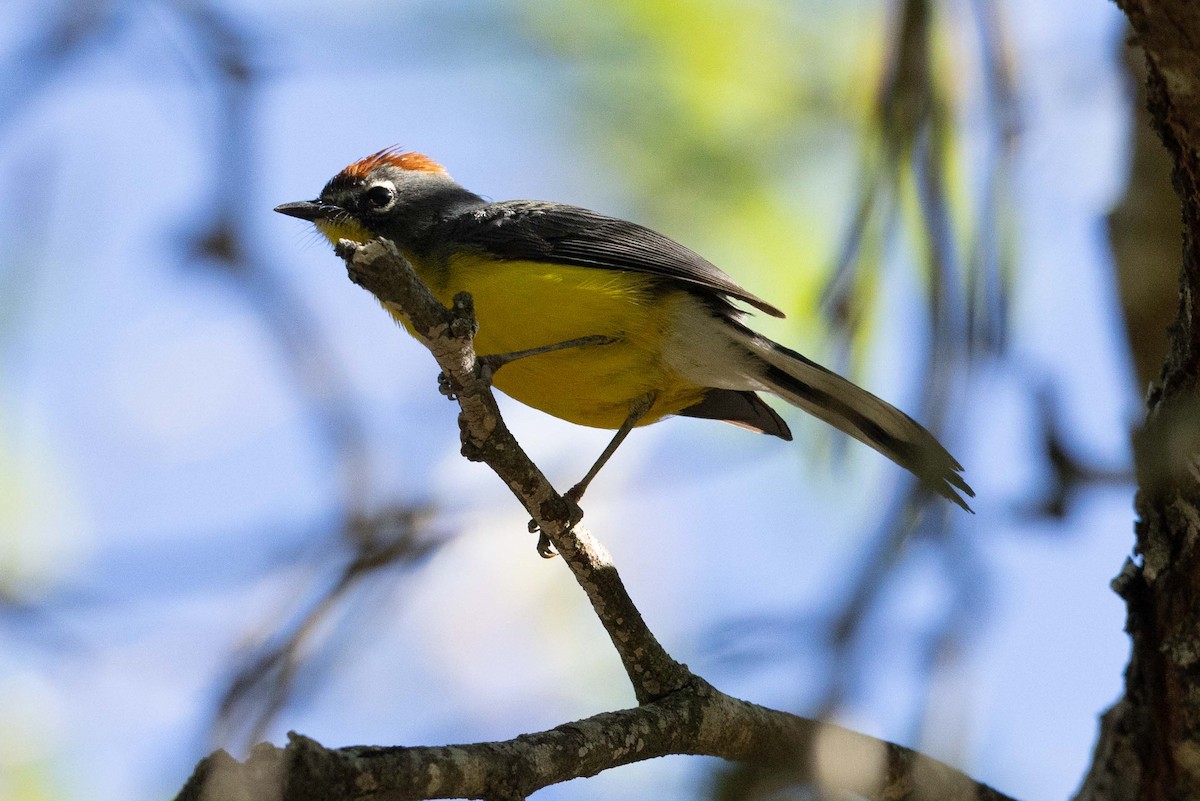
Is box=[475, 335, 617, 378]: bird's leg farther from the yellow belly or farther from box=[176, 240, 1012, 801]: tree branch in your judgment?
box=[176, 240, 1012, 801]: tree branch

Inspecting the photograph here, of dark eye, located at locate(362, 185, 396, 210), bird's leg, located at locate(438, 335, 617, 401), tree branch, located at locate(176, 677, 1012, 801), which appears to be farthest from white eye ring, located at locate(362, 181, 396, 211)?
tree branch, located at locate(176, 677, 1012, 801)

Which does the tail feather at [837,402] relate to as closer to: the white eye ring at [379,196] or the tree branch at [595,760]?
the tree branch at [595,760]

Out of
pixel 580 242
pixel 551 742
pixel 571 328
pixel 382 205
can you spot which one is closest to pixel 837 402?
pixel 571 328

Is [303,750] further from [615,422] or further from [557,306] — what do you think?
[615,422]

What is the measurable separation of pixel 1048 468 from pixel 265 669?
6.34ft

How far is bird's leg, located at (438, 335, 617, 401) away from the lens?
3.68 m

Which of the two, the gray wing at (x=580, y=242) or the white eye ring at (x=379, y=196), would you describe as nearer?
the gray wing at (x=580, y=242)

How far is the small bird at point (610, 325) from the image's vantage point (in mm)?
4820

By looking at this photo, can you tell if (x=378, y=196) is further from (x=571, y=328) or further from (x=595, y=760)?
(x=595, y=760)

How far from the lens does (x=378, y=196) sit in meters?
6.04

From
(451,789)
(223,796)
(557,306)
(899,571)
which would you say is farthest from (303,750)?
(557,306)

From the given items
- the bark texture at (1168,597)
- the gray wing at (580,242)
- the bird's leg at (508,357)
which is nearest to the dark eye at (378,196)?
the gray wing at (580,242)

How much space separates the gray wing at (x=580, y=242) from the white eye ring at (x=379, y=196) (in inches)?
25.0

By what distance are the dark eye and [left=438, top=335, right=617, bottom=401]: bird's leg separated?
1607 mm
